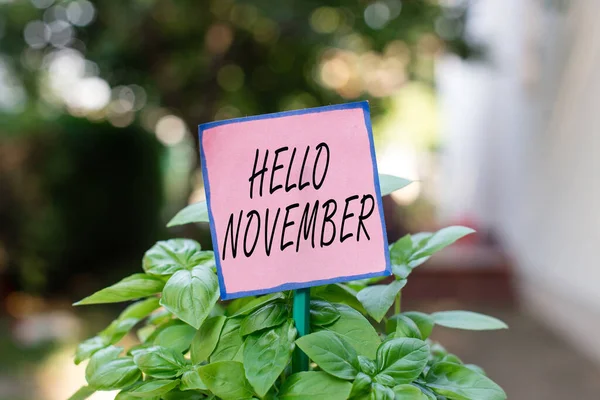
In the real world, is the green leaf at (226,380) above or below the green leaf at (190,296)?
below

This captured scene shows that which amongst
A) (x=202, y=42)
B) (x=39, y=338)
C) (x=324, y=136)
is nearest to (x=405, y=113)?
(x=202, y=42)

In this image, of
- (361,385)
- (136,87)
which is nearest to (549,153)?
(136,87)

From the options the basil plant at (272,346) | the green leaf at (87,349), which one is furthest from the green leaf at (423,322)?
the green leaf at (87,349)

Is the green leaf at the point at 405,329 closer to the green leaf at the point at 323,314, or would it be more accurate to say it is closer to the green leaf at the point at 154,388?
the green leaf at the point at 323,314

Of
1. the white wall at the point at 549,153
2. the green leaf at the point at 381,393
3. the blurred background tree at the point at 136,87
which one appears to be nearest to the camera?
the green leaf at the point at 381,393

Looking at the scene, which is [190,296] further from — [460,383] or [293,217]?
[460,383]

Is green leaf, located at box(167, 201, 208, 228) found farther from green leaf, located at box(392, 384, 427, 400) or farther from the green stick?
green leaf, located at box(392, 384, 427, 400)
